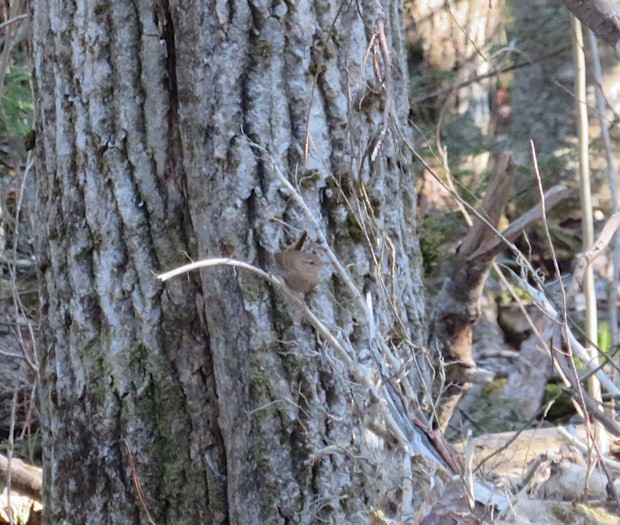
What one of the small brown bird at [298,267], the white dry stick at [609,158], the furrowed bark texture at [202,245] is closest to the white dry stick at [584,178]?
the white dry stick at [609,158]

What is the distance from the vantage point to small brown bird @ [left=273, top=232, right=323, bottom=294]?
75.9 inches

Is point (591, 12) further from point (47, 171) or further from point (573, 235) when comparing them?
point (573, 235)

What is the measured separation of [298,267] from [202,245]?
26 cm

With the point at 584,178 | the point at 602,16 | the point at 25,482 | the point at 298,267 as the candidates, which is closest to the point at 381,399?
the point at 298,267

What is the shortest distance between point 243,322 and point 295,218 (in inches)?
11.1

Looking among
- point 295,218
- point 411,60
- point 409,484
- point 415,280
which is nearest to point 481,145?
point 411,60

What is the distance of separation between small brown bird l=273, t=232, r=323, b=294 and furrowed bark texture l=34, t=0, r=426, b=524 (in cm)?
5

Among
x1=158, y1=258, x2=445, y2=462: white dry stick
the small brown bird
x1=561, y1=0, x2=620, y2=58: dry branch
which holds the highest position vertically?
x1=561, y1=0, x2=620, y2=58: dry branch

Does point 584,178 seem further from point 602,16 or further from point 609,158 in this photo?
point 602,16

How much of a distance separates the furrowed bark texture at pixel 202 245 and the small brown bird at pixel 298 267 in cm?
5

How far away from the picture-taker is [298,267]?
1938mm

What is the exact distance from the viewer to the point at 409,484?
156 cm

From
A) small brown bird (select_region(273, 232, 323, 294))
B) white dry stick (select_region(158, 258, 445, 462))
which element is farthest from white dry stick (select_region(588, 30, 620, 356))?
white dry stick (select_region(158, 258, 445, 462))

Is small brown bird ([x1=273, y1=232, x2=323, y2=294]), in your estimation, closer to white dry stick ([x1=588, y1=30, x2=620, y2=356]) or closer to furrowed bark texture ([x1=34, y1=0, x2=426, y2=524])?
furrowed bark texture ([x1=34, y1=0, x2=426, y2=524])
